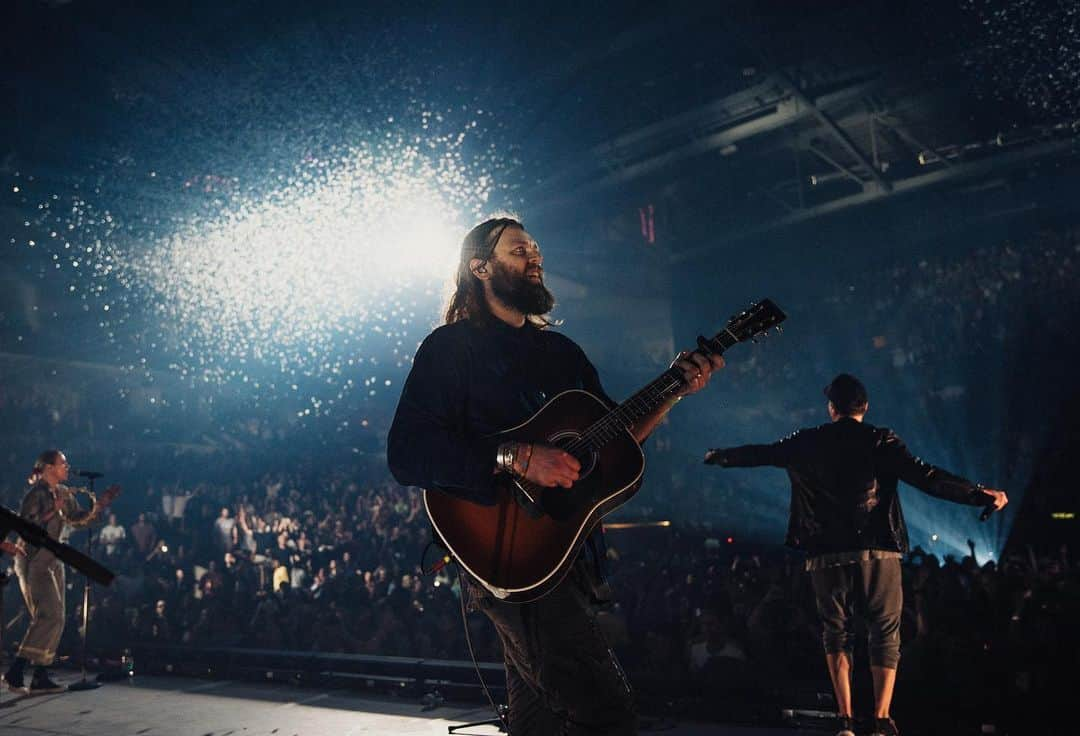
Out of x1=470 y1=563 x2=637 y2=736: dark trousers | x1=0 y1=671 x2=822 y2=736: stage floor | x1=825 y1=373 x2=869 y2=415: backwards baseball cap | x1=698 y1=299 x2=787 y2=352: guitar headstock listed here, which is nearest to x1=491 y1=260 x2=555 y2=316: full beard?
x1=698 y1=299 x2=787 y2=352: guitar headstock

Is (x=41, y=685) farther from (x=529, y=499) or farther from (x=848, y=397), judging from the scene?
(x=848, y=397)

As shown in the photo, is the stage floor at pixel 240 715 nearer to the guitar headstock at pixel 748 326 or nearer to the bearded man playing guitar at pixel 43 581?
the bearded man playing guitar at pixel 43 581

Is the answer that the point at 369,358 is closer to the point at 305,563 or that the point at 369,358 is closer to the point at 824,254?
the point at 305,563

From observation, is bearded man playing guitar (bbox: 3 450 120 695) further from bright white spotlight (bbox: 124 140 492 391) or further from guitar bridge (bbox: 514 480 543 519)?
bright white spotlight (bbox: 124 140 492 391)

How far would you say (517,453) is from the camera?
222cm

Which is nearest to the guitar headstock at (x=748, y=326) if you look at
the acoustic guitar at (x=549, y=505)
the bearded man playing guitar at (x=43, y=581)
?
the acoustic guitar at (x=549, y=505)

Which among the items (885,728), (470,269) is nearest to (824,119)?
(885,728)

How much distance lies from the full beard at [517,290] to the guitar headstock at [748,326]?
560 millimetres

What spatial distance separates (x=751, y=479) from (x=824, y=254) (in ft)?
18.5

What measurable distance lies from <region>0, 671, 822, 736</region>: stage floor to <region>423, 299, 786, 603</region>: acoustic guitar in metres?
3.48

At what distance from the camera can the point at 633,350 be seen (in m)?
21.3

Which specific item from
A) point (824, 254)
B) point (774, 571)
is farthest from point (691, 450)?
point (774, 571)

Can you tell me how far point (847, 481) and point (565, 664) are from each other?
298 centimetres

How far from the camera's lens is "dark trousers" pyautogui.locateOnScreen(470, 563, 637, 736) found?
219cm
